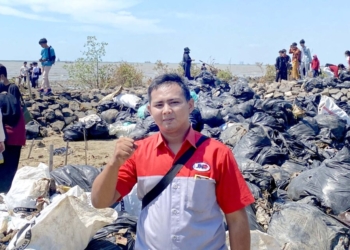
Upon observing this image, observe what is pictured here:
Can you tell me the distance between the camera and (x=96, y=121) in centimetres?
938

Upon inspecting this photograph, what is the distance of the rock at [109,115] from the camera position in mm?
10694

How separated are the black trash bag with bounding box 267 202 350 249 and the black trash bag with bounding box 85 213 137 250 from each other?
3.41 ft

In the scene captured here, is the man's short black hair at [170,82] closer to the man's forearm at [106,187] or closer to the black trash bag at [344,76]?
the man's forearm at [106,187]

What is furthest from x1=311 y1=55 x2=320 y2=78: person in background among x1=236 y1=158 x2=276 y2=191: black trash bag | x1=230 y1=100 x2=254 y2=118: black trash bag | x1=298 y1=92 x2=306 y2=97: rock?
x1=236 y1=158 x2=276 y2=191: black trash bag

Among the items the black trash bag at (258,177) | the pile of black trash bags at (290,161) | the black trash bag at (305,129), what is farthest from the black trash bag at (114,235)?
the black trash bag at (305,129)

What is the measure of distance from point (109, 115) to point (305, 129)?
479cm

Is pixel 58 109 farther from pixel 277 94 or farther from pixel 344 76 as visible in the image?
pixel 344 76

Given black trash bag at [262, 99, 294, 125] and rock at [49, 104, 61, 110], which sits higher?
black trash bag at [262, 99, 294, 125]

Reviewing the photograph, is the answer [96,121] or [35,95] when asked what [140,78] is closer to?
[35,95]

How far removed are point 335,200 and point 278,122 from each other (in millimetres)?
3274

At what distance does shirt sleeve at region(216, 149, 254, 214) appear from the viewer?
188 cm

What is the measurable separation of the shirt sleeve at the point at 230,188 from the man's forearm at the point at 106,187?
41 centimetres

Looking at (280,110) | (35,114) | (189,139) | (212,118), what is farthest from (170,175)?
(35,114)

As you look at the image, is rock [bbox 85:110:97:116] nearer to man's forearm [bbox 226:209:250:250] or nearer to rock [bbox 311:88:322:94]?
rock [bbox 311:88:322:94]
